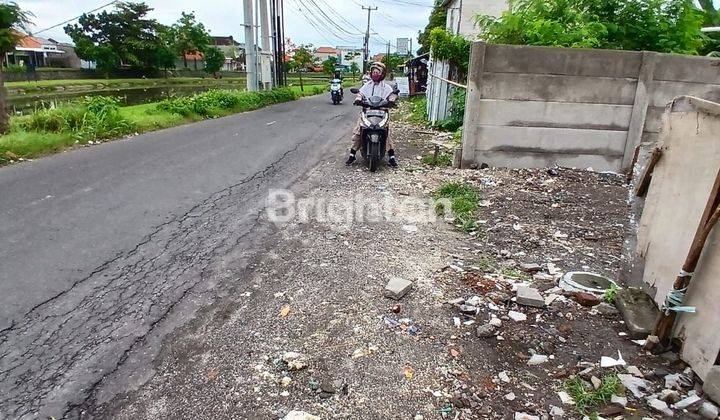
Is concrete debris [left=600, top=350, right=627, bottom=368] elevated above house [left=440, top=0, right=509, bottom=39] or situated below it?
below

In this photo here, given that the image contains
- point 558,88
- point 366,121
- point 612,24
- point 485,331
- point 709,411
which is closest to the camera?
point 709,411

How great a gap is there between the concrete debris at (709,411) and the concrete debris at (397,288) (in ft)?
5.98

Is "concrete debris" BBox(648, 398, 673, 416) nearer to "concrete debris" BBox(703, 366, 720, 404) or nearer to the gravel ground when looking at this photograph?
the gravel ground

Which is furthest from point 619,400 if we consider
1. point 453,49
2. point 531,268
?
point 453,49

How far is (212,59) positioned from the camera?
5741 cm

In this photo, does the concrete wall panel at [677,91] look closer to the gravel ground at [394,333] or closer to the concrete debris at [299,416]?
the gravel ground at [394,333]

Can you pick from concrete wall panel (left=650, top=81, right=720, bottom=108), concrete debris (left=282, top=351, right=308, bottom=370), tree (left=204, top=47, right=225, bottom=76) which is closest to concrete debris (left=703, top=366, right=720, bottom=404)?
concrete debris (left=282, top=351, right=308, bottom=370)

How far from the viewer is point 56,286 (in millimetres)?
3523

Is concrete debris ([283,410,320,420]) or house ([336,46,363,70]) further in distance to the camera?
house ([336,46,363,70])

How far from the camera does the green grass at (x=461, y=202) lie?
5.04 metres

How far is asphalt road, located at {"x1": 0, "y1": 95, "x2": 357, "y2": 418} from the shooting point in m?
2.62

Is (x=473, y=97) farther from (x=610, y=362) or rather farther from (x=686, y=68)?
(x=610, y=362)

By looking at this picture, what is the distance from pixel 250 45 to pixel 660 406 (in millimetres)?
21073

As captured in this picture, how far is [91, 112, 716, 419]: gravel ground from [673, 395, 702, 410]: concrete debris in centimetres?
6
